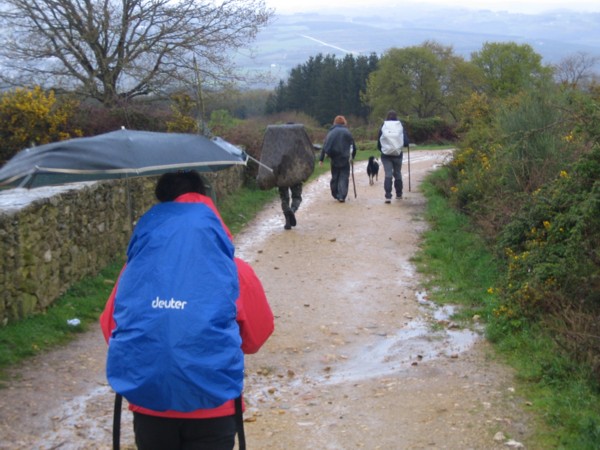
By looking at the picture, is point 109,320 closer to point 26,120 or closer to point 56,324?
point 56,324

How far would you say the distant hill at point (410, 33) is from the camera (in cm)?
4203

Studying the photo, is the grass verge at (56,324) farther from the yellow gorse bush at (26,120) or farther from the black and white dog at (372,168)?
the black and white dog at (372,168)

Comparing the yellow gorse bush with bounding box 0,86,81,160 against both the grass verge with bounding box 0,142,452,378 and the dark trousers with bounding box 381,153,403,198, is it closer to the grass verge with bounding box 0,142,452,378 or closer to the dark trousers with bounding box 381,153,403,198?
the grass verge with bounding box 0,142,452,378

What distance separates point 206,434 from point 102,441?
248cm

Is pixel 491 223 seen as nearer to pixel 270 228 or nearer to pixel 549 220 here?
pixel 549 220

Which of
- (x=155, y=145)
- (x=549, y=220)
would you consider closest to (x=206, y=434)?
(x=155, y=145)

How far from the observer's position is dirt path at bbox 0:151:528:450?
19.0 ft

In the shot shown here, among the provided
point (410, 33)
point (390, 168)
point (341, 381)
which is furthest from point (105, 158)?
point (410, 33)

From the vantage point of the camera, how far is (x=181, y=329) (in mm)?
3398

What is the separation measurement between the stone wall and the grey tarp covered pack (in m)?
3.66

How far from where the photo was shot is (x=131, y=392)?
3.45 meters

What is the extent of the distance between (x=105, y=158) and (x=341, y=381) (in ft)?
12.5

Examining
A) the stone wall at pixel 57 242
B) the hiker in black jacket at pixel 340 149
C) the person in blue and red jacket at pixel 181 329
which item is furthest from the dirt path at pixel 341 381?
the hiker in black jacket at pixel 340 149

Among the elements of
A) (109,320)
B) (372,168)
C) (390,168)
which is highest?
(109,320)
